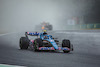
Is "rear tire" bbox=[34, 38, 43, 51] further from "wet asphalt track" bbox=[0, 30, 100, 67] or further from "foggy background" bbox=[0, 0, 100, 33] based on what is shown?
"foggy background" bbox=[0, 0, 100, 33]

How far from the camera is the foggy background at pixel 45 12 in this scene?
82.4 metres

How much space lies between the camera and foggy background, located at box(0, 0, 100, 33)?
82.4 meters

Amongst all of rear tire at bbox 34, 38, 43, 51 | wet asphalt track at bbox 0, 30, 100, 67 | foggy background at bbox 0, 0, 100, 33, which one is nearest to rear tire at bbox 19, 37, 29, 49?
wet asphalt track at bbox 0, 30, 100, 67

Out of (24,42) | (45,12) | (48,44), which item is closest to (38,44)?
(48,44)

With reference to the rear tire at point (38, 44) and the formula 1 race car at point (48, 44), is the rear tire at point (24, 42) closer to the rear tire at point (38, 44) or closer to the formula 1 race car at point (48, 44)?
the formula 1 race car at point (48, 44)

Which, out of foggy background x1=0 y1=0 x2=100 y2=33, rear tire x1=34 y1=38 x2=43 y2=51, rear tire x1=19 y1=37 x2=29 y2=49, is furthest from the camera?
foggy background x1=0 y1=0 x2=100 y2=33

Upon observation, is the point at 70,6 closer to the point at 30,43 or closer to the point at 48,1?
the point at 48,1

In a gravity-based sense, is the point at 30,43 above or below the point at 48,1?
below

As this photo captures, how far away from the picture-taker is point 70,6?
92750 mm

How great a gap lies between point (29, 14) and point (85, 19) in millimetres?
25130

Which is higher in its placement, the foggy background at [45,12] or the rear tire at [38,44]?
the foggy background at [45,12]

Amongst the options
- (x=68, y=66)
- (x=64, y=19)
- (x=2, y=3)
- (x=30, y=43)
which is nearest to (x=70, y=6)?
(x=64, y=19)

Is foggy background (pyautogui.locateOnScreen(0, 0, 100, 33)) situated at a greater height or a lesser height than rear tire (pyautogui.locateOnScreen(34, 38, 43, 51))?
greater

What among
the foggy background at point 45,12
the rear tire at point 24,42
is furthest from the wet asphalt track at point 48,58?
the foggy background at point 45,12
